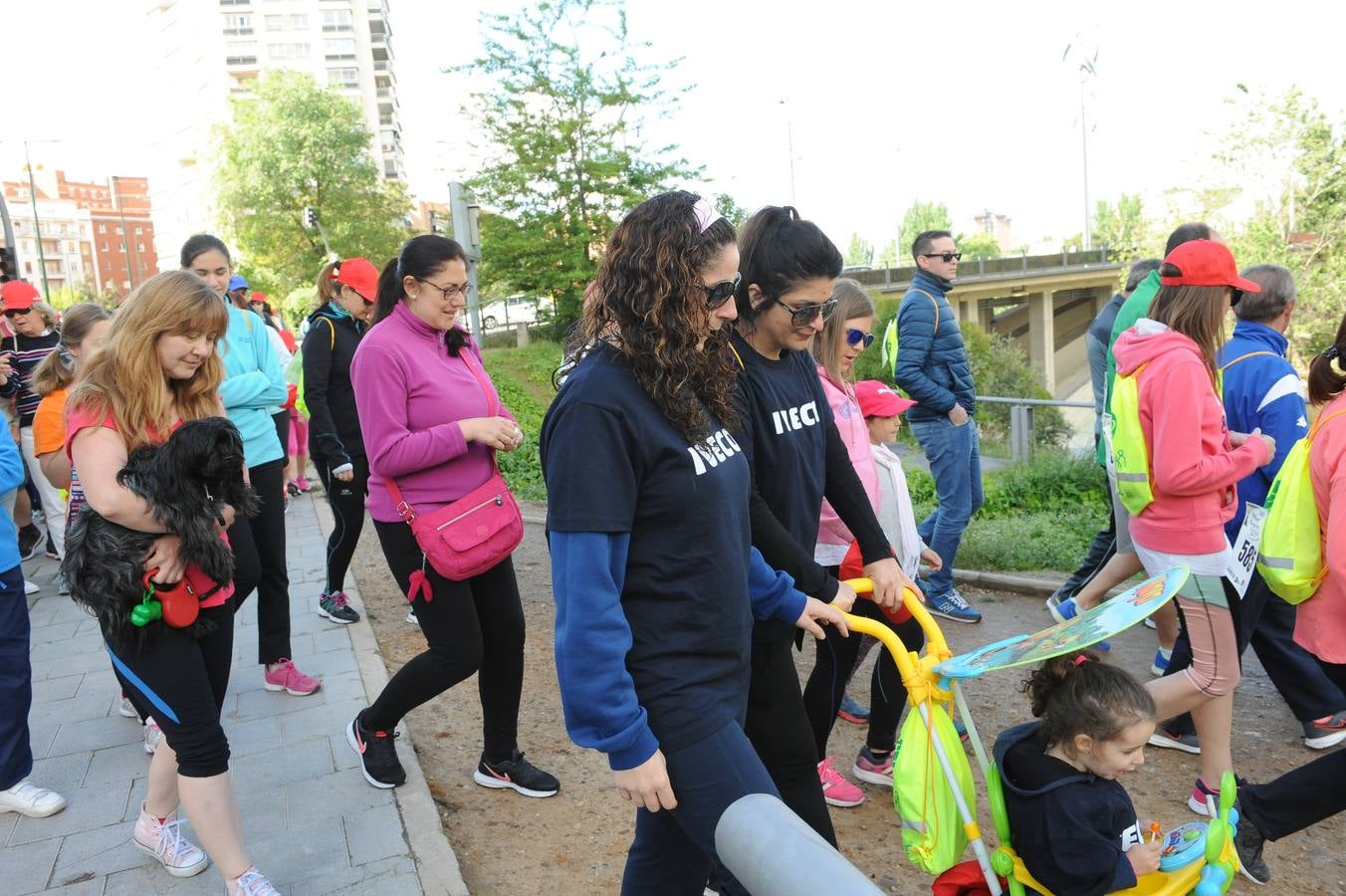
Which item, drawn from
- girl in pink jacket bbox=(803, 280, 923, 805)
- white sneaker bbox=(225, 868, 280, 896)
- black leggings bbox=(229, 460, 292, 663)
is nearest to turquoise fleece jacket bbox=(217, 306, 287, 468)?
black leggings bbox=(229, 460, 292, 663)

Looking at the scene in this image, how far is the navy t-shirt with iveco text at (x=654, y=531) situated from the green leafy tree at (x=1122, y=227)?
36.0 meters

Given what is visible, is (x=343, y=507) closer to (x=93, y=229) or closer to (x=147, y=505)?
(x=147, y=505)

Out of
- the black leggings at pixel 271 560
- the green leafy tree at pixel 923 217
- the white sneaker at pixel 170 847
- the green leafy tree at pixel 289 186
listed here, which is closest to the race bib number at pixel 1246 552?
the white sneaker at pixel 170 847

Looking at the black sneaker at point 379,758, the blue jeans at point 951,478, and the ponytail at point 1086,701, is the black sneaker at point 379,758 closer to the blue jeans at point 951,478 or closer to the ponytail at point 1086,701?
the ponytail at point 1086,701

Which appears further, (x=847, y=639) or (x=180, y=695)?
A: (x=847, y=639)

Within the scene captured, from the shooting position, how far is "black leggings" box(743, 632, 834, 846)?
102 inches

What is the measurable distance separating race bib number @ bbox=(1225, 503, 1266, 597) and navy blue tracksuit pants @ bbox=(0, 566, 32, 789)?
4329mm

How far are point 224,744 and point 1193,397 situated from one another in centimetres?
328

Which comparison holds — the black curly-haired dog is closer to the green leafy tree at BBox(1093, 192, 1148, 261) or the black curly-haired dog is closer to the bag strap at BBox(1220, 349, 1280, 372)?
the bag strap at BBox(1220, 349, 1280, 372)

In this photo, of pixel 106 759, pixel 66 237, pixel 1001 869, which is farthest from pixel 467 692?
pixel 66 237

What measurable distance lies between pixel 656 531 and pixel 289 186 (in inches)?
1790

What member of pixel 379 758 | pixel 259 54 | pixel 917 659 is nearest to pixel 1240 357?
pixel 917 659

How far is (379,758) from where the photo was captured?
148 inches

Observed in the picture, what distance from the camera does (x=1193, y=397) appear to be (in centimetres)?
330
